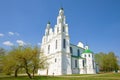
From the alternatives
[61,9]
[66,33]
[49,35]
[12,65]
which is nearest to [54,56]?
[66,33]

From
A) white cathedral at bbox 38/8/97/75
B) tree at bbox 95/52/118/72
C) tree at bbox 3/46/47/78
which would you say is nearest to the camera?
tree at bbox 3/46/47/78

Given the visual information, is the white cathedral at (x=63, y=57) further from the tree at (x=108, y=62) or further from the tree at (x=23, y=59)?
the tree at (x=108, y=62)

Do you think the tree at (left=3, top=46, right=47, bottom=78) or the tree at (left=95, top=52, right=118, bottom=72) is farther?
the tree at (left=95, top=52, right=118, bottom=72)

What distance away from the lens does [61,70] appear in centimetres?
4812

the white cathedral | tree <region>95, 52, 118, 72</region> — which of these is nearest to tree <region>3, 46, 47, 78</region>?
the white cathedral

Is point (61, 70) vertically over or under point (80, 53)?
under

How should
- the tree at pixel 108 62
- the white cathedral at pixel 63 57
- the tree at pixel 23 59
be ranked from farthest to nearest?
the tree at pixel 108 62 → the white cathedral at pixel 63 57 → the tree at pixel 23 59

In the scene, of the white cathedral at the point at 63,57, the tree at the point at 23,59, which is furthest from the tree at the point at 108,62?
the tree at the point at 23,59

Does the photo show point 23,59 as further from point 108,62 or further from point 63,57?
point 108,62

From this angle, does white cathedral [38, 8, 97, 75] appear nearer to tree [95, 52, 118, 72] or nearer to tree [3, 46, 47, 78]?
tree [3, 46, 47, 78]

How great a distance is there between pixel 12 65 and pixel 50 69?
81.5ft

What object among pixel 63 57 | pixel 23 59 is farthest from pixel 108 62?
pixel 23 59

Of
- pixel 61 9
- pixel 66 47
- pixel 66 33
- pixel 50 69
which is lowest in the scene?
pixel 50 69

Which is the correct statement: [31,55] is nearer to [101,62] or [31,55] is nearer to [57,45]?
[57,45]
